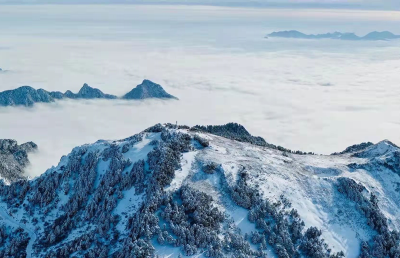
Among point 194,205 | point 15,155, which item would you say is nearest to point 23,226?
point 194,205

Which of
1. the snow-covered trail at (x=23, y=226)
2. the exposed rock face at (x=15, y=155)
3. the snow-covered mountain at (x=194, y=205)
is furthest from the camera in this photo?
the exposed rock face at (x=15, y=155)

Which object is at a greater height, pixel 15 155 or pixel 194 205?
pixel 194 205

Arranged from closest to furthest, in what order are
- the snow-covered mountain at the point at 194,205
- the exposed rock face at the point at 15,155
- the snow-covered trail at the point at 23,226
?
1. the snow-covered mountain at the point at 194,205
2. the snow-covered trail at the point at 23,226
3. the exposed rock face at the point at 15,155

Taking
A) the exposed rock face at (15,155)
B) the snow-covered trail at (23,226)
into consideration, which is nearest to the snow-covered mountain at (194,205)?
the snow-covered trail at (23,226)

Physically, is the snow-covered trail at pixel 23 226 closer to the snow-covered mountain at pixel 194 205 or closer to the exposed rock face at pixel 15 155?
the snow-covered mountain at pixel 194 205

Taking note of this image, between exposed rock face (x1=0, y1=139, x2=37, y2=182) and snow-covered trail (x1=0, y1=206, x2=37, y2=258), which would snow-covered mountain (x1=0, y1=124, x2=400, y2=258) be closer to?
snow-covered trail (x1=0, y1=206, x2=37, y2=258)

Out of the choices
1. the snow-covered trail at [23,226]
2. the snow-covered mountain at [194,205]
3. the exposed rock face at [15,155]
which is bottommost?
the exposed rock face at [15,155]

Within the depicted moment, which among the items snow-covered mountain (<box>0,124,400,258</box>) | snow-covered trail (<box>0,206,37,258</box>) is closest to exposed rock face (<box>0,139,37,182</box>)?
snow-covered trail (<box>0,206,37,258</box>)

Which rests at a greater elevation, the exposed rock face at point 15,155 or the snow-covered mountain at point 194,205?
the snow-covered mountain at point 194,205

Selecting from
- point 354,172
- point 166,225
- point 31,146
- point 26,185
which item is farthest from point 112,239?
point 31,146

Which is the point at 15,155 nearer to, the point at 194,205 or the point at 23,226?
the point at 23,226
